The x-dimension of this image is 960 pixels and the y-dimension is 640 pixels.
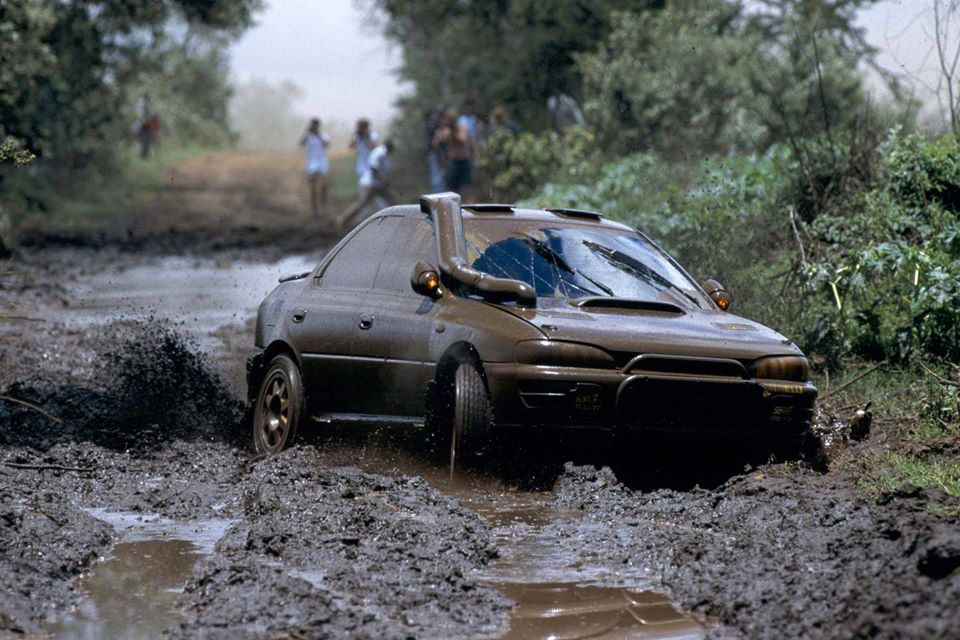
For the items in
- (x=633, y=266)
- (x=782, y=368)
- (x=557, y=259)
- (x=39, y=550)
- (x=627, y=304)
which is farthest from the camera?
(x=633, y=266)

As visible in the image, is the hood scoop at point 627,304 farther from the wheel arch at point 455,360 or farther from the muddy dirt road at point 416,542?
the muddy dirt road at point 416,542

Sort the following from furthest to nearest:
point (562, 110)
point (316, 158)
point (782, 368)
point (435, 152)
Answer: point (316, 158)
point (562, 110)
point (435, 152)
point (782, 368)

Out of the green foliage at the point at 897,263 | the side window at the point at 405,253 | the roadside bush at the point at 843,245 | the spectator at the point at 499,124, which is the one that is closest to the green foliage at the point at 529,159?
the spectator at the point at 499,124

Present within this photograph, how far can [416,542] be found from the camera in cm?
674

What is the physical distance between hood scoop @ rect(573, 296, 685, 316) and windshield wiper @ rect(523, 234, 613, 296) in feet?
0.75

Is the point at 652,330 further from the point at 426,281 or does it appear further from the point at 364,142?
the point at 364,142

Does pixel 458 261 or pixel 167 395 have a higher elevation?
pixel 458 261

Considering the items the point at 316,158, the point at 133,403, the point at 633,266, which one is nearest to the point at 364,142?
the point at 316,158

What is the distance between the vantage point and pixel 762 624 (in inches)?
216

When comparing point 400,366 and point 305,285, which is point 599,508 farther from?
point 305,285

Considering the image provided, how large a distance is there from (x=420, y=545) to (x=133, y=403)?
4.76m

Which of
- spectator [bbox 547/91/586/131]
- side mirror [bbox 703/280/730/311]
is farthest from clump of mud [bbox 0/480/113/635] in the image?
spectator [bbox 547/91/586/131]

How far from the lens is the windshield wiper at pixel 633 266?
364 inches

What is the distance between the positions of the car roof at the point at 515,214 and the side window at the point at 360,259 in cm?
13
